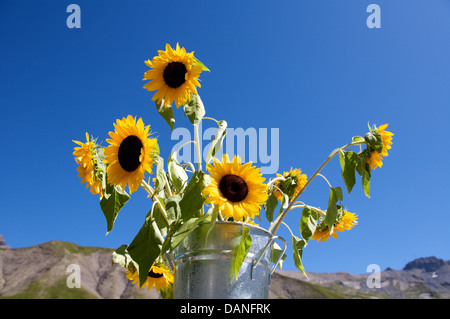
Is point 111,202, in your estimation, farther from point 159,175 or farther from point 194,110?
point 194,110

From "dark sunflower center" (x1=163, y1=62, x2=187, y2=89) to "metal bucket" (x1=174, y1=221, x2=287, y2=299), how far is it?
821mm

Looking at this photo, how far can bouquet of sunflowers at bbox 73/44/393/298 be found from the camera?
2.00 metres

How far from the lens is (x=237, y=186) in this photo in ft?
6.60

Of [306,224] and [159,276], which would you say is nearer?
[306,224]

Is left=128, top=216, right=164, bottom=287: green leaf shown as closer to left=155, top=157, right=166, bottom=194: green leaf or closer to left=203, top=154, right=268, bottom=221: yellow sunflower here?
left=155, top=157, right=166, bottom=194: green leaf

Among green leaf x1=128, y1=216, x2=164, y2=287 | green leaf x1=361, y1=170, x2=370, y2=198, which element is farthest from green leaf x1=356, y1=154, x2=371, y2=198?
green leaf x1=128, y1=216, x2=164, y2=287

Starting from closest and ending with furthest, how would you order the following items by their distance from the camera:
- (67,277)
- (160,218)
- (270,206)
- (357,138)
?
1. (160,218)
2. (357,138)
3. (270,206)
4. (67,277)

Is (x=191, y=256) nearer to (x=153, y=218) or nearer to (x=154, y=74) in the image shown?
(x=153, y=218)

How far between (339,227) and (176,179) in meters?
1.17

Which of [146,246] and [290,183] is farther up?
[290,183]

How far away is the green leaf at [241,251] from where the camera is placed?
1.88 meters

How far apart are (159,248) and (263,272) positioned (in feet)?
1.67

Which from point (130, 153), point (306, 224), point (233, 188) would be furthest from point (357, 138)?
point (130, 153)
